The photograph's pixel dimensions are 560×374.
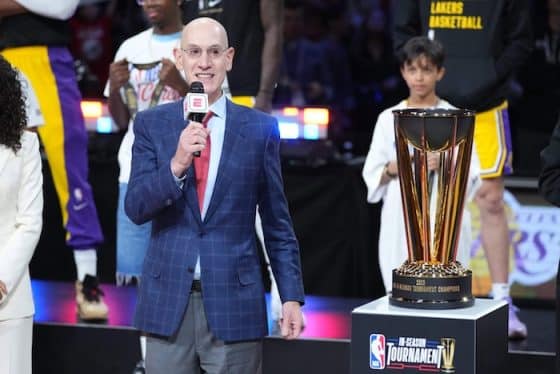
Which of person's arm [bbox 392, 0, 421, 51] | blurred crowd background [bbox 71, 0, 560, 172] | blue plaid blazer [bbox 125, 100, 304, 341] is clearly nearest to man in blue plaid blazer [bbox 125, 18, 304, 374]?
blue plaid blazer [bbox 125, 100, 304, 341]

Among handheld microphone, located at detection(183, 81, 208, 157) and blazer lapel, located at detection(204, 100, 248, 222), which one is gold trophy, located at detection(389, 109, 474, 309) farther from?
handheld microphone, located at detection(183, 81, 208, 157)

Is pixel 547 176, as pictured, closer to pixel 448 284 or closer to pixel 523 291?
pixel 448 284

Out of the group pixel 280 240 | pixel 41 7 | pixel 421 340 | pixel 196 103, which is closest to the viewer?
pixel 196 103

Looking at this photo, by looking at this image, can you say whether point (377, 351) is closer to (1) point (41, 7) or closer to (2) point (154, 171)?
(2) point (154, 171)

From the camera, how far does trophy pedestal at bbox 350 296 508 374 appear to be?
4094 mm

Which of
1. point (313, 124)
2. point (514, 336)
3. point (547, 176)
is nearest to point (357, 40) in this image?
point (313, 124)

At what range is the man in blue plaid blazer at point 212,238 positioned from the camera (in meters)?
4.30

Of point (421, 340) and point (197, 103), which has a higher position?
point (197, 103)

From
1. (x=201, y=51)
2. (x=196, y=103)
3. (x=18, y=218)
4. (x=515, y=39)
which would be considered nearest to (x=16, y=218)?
(x=18, y=218)

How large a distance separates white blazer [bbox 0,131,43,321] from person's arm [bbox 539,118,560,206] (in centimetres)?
177

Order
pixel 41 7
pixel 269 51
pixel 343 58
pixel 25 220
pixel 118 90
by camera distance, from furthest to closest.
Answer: pixel 343 58
pixel 269 51
pixel 41 7
pixel 118 90
pixel 25 220

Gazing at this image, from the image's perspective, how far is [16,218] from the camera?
16.0 ft

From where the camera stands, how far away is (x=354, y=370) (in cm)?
423

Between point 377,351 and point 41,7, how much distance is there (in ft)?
9.65
